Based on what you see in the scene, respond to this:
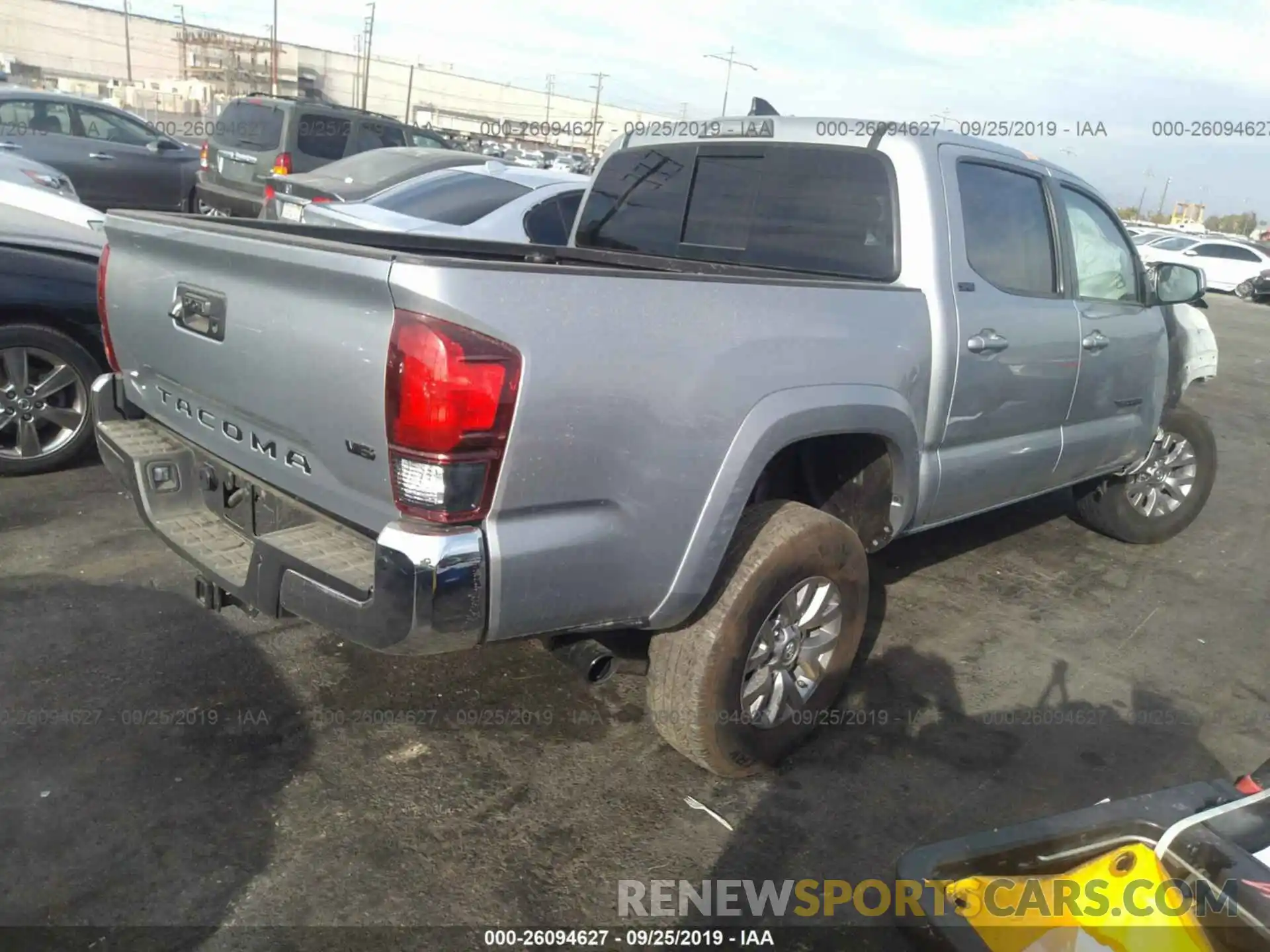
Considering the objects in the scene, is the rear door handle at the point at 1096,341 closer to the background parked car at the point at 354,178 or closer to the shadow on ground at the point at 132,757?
the shadow on ground at the point at 132,757

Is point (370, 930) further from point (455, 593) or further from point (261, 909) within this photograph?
point (455, 593)

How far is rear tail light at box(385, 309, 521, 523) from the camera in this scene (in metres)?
2.11

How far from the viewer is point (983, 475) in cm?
384

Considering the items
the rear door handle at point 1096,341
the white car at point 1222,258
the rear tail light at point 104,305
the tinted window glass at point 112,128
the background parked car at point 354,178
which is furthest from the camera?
the white car at point 1222,258

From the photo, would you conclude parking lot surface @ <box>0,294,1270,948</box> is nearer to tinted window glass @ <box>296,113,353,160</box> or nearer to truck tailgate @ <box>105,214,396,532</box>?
truck tailgate @ <box>105,214,396,532</box>

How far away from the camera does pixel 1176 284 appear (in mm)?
4727

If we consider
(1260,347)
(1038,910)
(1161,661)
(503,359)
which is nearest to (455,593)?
(503,359)

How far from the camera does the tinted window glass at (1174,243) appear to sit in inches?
981

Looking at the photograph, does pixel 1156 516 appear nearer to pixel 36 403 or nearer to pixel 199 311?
pixel 199 311

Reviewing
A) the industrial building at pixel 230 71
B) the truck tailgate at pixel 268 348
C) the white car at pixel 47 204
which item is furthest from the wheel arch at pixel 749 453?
the industrial building at pixel 230 71

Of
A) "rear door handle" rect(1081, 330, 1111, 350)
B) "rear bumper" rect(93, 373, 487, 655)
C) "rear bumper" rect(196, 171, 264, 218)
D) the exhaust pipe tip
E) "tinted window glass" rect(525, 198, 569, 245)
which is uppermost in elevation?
"rear door handle" rect(1081, 330, 1111, 350)

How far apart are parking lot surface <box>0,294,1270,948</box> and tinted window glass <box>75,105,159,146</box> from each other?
901cm

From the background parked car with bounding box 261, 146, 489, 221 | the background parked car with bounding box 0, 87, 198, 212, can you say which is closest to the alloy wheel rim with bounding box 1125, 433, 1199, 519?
the background parked car with bounding box 261, 146, 489, 221

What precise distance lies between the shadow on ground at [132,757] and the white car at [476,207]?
402 centimetres
